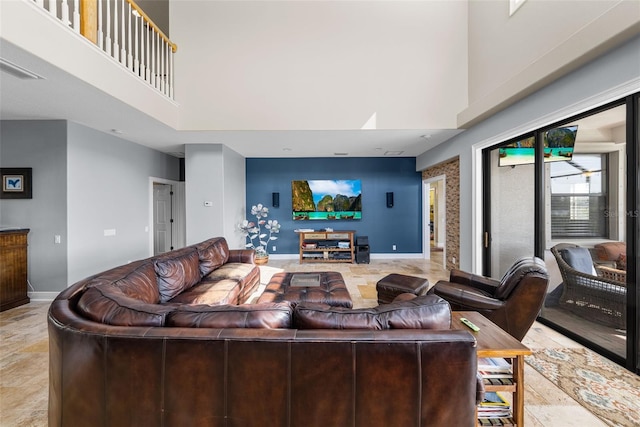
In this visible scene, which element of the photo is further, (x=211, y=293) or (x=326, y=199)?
(x=326, y=199)

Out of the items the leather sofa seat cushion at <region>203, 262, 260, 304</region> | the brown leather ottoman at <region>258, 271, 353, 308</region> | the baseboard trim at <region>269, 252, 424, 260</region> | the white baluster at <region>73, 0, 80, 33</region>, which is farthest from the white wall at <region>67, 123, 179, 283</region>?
the brown leather ottoman at <region>258, 271, 353, 308</region>

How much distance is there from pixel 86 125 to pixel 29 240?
1935 millimetres

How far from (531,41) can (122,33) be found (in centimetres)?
506

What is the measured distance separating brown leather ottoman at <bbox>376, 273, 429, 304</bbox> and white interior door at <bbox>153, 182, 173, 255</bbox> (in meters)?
5.84

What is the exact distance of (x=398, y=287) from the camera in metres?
3.36

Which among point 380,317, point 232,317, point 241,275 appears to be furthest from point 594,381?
point 241,275

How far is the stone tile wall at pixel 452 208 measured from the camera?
539cm

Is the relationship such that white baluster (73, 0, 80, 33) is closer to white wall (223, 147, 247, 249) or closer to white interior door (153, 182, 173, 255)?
white wall (223, 147, 247, 249)

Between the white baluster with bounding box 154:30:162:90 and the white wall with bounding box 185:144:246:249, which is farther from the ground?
the white baluster with bounding box 154:30:162:90

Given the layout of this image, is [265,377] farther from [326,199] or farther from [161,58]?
[326,199]

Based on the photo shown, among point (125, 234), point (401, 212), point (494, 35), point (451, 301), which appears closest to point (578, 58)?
point (494, 35)

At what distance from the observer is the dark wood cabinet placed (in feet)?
12.0

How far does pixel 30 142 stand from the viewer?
4.02 m

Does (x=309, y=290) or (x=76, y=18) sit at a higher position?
(x=76, y=18)
